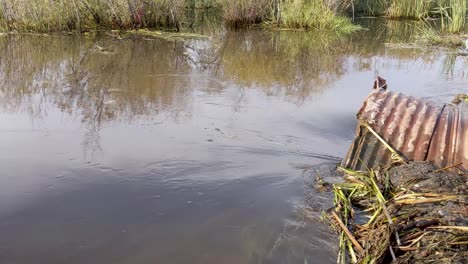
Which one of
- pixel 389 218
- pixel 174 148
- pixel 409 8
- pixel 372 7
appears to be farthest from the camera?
pixel 372 7

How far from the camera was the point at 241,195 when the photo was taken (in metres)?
3.20

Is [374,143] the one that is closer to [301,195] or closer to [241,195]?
[301,195]

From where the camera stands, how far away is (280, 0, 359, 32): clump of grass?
11844 millimetres

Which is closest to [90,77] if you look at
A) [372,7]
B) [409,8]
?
[409,8]

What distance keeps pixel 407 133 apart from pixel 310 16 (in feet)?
29.0

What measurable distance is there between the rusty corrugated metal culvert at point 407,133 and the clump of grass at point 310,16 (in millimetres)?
8408

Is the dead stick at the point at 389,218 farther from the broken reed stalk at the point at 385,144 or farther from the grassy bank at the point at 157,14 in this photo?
the grassy bank at the point at 157,14

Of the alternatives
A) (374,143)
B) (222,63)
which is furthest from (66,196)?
(222,63)

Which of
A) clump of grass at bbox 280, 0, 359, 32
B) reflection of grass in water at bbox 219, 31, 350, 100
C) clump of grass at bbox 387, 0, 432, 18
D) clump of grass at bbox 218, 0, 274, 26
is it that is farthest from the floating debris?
clump of grass at bbox 387, 0, 432, 18

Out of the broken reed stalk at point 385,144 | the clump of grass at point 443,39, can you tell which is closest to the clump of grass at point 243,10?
the clump of grass at point 443,39

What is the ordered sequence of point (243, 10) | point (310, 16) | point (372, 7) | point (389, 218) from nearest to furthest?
1. point (389, 218)
2. point (310, 16)
3. point (243, 10)
4. point (372, 7)

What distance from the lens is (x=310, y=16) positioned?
1195 centimetres

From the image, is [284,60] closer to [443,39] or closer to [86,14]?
[443,39]

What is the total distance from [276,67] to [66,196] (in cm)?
478
